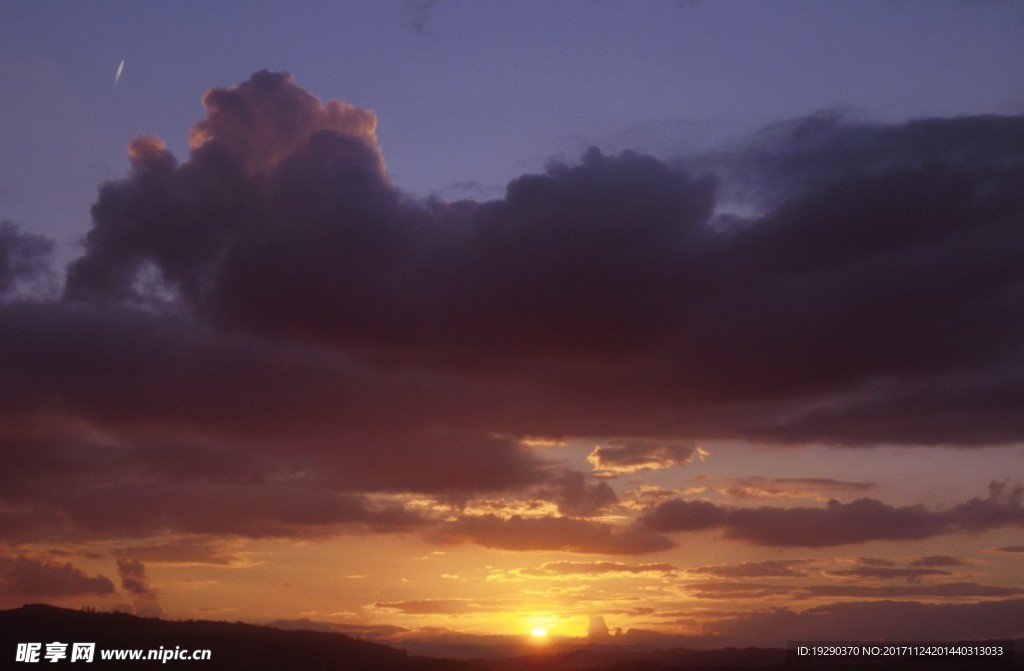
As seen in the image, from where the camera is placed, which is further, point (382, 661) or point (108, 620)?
point (382, 661)

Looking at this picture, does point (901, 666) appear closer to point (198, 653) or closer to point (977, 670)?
point (977, 670)

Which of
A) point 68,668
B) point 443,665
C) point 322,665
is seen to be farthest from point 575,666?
point 68,668

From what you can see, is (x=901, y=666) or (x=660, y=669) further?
(x=660, y=669)

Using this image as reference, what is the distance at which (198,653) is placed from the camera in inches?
5330

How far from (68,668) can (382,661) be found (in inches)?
1841

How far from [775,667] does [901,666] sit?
72.3ft

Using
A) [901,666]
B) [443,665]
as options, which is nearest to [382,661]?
[443,665]

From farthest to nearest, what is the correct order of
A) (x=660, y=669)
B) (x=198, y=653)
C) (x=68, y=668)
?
(x=660, y=669)
(x=198, y=653)
(x=68, y=668)

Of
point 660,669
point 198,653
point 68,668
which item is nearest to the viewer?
point 68,668

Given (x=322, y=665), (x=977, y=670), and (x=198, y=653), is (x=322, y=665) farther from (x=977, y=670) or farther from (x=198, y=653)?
(x=977, y=670)

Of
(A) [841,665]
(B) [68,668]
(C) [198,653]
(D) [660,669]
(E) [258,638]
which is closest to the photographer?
(B) [68,668]

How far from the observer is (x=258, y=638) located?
154375 mm

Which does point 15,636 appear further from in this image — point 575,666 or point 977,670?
point 977,670

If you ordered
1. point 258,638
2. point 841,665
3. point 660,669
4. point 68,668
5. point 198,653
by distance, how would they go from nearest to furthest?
point 68,668, point 198,653, point 841,665, point 258,638, point 660,669
